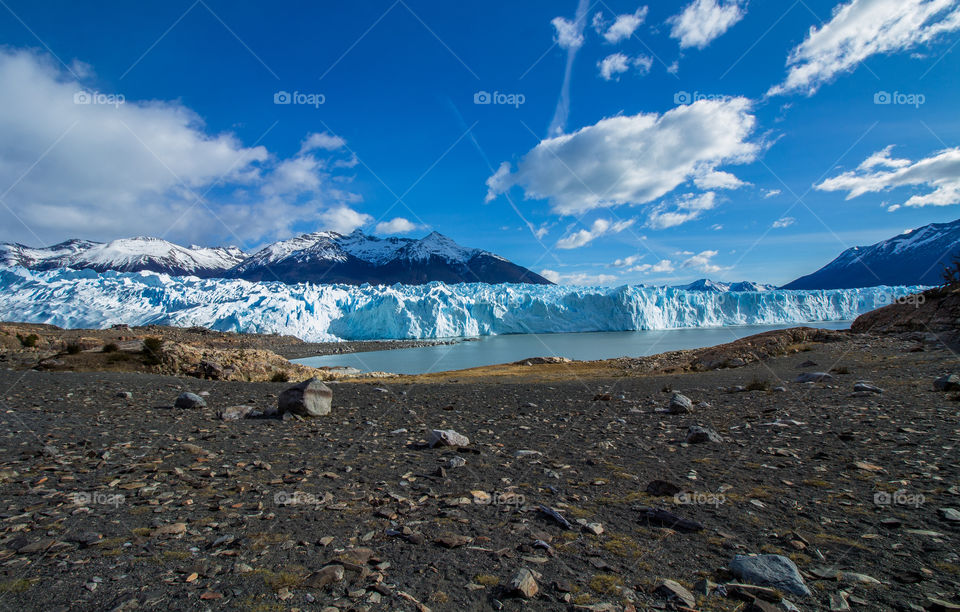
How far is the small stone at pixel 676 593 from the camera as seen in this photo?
1957mm

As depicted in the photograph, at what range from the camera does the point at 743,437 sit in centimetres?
500

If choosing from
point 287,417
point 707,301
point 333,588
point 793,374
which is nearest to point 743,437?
point 333,588

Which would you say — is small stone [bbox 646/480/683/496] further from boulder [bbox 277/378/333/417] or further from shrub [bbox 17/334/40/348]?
shrub [bbox 17/334/40/348]

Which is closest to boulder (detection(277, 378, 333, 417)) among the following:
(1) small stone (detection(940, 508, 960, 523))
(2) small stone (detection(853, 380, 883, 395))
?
(1) small stone (detection(940, 508, 960, 523))

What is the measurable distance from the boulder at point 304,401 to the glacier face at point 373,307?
4814 cm

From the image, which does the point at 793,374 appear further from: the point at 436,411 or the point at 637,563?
the point at 637,563

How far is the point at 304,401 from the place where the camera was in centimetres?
669

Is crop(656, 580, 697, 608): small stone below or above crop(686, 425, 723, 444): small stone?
below

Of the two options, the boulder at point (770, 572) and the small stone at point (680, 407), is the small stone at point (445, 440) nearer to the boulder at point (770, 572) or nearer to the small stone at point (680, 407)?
the boulder at point (770, 572)

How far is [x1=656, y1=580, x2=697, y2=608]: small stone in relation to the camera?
196 centimetres

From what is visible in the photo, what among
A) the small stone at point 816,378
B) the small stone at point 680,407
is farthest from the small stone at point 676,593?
the small stone at point 816,378

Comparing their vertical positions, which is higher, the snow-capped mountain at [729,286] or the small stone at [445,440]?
the snow-capped mountain at [729,286]

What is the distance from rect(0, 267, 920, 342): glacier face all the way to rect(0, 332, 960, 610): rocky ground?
164 ft

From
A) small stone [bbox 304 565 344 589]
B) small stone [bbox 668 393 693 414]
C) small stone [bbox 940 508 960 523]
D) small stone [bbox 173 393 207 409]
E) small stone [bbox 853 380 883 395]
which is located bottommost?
small stone [bbox 304 565 344 589]
